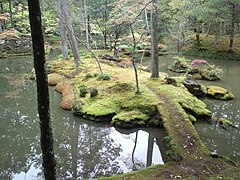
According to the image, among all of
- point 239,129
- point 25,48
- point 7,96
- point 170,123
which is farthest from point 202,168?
point 25,48

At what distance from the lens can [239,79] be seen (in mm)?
17250

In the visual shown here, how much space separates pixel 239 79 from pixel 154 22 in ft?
27.8

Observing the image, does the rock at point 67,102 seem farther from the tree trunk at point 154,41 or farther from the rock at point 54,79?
the tree trunk at point 154,41

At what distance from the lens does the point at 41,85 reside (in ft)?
12.2

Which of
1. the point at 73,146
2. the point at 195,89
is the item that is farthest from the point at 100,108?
the point at 195,89

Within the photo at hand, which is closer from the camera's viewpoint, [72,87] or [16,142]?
[16,142]

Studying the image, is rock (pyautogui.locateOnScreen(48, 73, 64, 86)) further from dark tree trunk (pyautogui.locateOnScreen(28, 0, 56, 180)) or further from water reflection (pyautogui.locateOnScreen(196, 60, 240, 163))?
dark tree trunk (pyautogui.locateOnScreen(28, 0, 56, 180))

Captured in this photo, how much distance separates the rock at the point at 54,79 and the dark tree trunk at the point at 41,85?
1248cm

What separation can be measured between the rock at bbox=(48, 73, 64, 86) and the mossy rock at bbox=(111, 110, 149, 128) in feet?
23.8

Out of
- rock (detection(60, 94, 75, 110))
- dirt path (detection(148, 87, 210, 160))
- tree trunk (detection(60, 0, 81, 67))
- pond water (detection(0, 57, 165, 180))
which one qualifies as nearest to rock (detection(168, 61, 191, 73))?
tree trunk (detection(60, 0, 81, 67))

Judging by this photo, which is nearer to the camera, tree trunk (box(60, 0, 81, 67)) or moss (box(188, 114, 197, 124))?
moss (box(188, 114, 197, 124))

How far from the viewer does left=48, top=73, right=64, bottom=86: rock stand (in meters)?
16.2

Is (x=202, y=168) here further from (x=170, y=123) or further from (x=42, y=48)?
(x=42, y=48)

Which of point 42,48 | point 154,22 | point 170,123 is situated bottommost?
point 170,123
